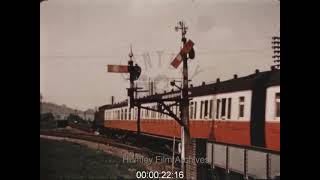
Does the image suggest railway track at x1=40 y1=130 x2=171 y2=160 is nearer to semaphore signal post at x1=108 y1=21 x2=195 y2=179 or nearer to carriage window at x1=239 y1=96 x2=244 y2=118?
semaphore signal post at x1=108 y1=21 x2=195 y2=179

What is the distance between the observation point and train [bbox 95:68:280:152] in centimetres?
356

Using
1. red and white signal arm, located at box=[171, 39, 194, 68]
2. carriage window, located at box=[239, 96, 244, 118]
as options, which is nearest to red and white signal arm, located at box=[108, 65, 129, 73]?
red and white signal arm, located at box=[171, 39, 194, 68]

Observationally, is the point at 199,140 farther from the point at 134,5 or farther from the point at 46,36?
the point at 46,36

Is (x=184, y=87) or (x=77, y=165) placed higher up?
(x=184, y=87)

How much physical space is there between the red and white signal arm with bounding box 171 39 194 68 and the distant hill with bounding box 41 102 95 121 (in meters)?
0.71

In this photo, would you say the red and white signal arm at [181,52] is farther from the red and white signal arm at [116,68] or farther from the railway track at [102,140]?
the railway track at [102,140]

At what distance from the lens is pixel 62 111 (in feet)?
11.8

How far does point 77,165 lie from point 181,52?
115 cm

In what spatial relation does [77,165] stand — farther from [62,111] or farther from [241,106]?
[241,106]

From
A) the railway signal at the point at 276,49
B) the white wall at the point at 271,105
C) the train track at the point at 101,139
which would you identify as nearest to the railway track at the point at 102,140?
the train track at the point at 101,139

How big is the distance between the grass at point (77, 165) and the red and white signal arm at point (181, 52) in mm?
805

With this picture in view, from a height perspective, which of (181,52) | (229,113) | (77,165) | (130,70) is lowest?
(77,165)

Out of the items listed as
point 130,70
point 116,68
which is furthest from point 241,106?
point 116,68
